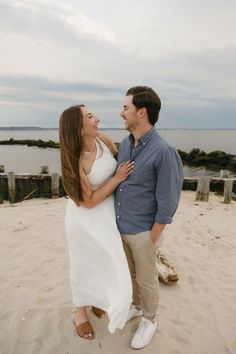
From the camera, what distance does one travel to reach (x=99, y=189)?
292 centimetres

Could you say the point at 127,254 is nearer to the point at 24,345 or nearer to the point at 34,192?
the point at 24,345

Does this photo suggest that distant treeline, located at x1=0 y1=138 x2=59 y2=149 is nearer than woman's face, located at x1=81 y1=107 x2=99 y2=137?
No

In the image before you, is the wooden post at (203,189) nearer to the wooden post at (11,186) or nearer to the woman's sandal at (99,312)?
the wooden post at (11,186)

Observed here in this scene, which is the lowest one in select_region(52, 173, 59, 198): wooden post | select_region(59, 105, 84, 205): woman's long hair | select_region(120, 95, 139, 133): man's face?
select_region(52, 173, 59, 198): wooden post

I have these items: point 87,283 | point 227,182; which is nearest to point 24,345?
point 87,283

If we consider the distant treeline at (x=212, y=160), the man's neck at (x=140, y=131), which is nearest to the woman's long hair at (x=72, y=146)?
the man's neck at (x=140, y=131)

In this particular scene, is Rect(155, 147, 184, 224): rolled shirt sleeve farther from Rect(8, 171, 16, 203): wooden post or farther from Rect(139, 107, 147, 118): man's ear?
Rect(8, 171, 16, 203): wooden post

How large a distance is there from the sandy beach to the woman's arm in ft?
4.77

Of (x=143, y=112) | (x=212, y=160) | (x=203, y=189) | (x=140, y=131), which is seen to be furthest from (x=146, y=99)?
(x=212, y=160)

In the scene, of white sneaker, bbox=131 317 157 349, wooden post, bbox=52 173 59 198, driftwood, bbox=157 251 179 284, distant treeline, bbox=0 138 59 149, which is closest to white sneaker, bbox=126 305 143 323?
white sneaker, bbox=131 317 157 349

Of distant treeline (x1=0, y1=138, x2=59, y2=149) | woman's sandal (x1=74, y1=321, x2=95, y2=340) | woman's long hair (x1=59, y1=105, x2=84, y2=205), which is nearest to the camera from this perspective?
woman's long hair (x1=59, y1=105, x2=84, y2=205)

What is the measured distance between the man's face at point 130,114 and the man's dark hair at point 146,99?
0.12ft

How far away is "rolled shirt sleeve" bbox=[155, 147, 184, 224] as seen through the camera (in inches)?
103

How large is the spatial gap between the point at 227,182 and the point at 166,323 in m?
7.38
